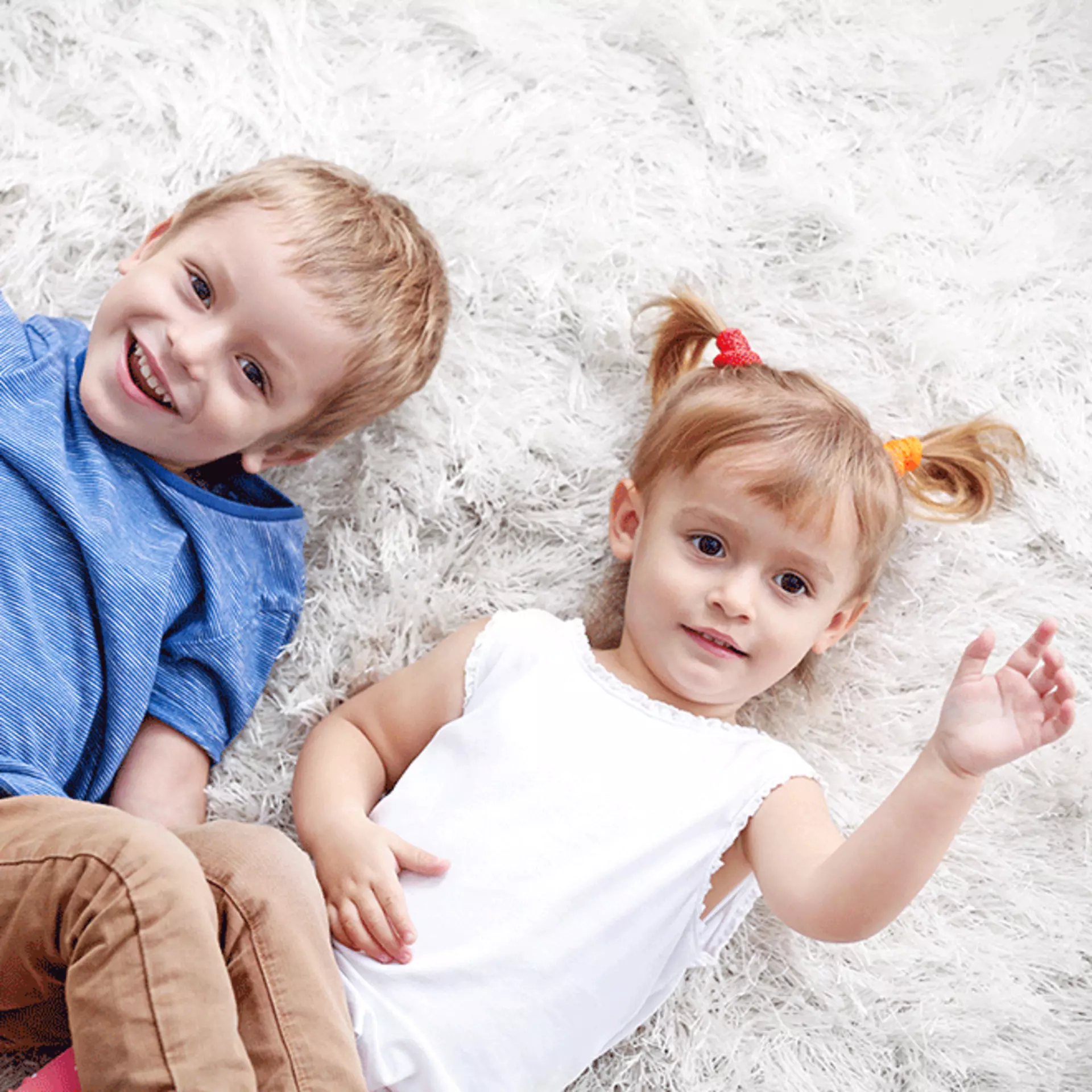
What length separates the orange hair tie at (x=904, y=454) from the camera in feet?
4.52

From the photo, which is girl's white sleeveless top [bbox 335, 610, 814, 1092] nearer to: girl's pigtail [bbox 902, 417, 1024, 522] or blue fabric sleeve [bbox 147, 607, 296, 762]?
blue fabric sleeve [bbox 147, 607, 296, 762]

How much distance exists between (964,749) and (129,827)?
0.80 m

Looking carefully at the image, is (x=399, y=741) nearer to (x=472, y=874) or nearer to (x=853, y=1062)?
(x=472, y=874)

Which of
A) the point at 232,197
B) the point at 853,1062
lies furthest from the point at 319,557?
the point at 853,1062

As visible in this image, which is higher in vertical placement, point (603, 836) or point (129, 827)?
point (129, 827)

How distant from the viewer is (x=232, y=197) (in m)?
1.35

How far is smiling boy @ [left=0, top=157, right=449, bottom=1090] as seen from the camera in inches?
49.5

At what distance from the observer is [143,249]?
1.39 meters

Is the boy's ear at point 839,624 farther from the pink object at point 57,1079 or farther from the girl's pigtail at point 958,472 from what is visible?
the pink object at point 57,1079

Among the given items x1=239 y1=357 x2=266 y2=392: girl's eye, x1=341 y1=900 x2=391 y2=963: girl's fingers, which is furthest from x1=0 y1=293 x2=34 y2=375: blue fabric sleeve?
x1=341 y1=900 x2=391 y2=963: girl's fingers

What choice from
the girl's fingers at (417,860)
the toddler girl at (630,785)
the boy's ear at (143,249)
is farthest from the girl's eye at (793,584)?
the boy's ear at (143,249)

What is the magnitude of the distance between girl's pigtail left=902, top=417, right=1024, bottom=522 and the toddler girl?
0.05 m

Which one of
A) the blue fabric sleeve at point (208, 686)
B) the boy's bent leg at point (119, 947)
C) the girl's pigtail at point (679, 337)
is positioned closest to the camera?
the boy's bent leg at point (119, 947)

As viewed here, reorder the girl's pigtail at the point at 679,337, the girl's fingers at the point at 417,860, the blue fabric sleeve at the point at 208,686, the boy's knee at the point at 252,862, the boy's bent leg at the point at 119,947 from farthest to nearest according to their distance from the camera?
1. the girl's pigtail at the point at 679,337
2. the blue fabric sleeve at the point at 208,686
3. the girl's fingers at the point at 417,860
4. the boy's knee at the point at 252,862
5. the boy's bent leg at the point at 119,947
